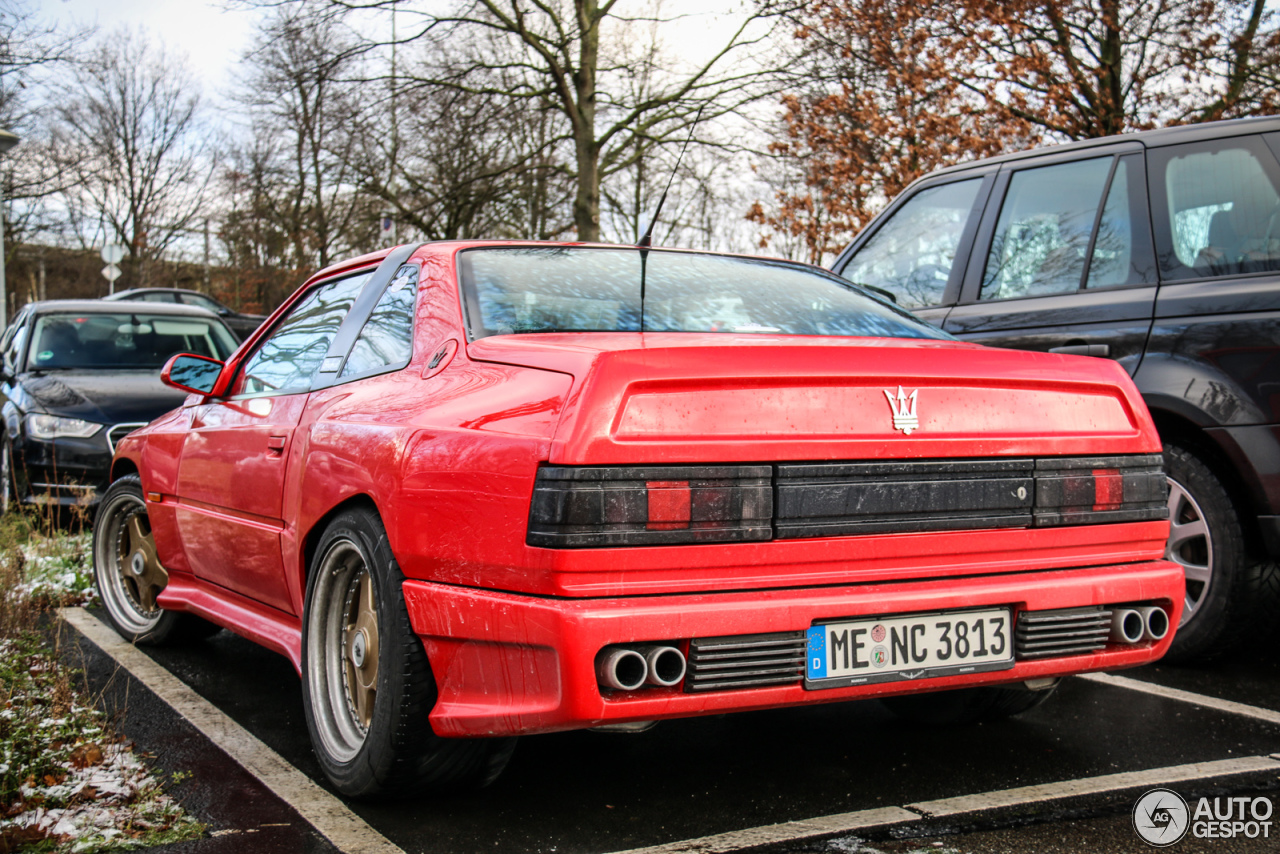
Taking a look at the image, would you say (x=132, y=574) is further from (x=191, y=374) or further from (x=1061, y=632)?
(x=1061, y=632)

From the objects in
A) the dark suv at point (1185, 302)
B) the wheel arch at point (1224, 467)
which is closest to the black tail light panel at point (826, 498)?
the dark suv at point (1185, 302)

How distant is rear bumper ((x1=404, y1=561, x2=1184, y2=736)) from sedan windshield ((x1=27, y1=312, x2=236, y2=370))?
23.8ft

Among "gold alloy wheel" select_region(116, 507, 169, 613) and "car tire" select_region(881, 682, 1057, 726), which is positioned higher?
"gold alloy wheel" select_region(116, 507, 169, 613)

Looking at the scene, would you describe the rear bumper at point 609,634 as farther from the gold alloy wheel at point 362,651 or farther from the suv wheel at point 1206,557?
the suv wheel at point 1206,557

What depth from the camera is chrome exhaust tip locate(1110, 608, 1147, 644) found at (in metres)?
2.85

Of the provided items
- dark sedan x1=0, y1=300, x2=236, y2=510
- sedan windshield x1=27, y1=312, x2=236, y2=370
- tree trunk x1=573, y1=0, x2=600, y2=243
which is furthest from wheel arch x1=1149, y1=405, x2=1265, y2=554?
tree trunk x1=573, y1=0, x2=600, y2=243

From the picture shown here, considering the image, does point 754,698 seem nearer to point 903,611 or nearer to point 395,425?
point 903,611

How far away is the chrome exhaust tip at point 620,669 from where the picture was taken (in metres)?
2.30

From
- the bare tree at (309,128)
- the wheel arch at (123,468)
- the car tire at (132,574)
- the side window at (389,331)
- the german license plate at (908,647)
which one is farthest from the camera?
the bare tree at (309,128)

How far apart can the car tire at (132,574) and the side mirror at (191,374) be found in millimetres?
576

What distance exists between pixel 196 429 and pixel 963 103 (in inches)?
538

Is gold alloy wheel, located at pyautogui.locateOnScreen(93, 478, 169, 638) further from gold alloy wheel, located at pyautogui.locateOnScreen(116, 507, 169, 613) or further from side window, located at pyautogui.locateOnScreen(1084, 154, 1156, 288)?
side window, located at pyautogui.locateOnScreen(1084, 154, 1156, 288)

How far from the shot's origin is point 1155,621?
2.91 meters

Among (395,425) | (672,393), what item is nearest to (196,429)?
(395,425)
